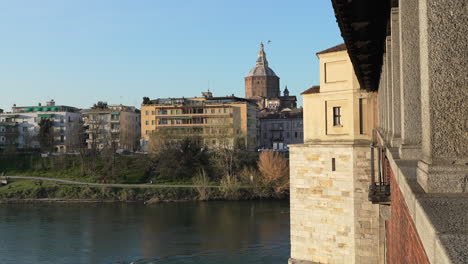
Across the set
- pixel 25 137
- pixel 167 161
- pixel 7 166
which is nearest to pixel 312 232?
pixel 167 161

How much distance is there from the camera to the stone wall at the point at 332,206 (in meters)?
14.8

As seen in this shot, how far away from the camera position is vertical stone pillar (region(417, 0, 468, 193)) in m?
2.34

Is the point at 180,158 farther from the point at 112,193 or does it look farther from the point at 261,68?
the point at 261,68

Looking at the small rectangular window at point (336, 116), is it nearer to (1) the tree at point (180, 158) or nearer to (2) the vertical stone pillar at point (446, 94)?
(2) the vertical stone pillar at point (446, 94)

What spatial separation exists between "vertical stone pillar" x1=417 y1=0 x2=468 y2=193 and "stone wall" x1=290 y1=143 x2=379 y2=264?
12.5 meters

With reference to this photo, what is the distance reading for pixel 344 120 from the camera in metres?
16.3

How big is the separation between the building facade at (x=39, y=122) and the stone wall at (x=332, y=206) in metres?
55.0

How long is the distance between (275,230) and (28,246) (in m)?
12.6

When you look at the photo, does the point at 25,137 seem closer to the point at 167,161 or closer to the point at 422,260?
the point at 167,161

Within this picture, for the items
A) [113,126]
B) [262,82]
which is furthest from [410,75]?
[262,82]

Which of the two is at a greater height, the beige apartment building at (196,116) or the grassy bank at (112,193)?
the beige apartment building at (196,116)

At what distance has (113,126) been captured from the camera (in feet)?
223

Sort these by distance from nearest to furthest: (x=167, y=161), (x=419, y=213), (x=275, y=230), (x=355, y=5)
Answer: (x=419, y=213) → (x=355, y=5) → (x=275, y=230) → (x=167, y=161)

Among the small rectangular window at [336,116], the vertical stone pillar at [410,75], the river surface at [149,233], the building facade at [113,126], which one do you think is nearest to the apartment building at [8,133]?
the building facade at [113,126]
